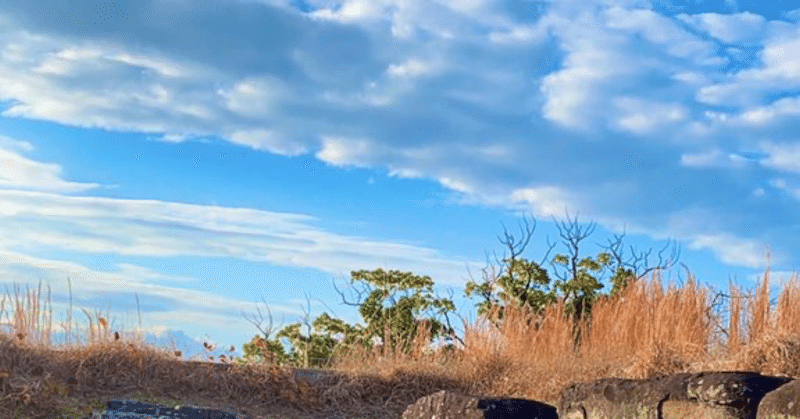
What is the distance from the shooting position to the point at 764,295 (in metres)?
8.04

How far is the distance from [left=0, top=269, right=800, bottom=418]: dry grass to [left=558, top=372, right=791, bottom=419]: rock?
67.2 inches

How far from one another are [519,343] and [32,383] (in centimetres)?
436

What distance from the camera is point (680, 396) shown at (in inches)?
218

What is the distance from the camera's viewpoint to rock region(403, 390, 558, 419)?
18.0 feet

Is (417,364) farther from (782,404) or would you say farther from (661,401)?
(782,404)

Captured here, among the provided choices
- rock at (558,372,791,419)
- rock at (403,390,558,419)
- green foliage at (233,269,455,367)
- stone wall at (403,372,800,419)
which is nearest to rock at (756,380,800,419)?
stone wall at (403,372,800,419)

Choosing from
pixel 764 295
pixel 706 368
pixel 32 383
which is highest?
pixel 764 295

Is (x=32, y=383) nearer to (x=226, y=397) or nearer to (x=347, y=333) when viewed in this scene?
(x=226, y=397)

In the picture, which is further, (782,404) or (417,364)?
(417,364)

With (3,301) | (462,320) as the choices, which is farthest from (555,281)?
(3,301)

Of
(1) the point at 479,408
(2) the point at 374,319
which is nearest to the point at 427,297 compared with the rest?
(2) the point at 374,319

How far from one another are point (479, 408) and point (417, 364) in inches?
147

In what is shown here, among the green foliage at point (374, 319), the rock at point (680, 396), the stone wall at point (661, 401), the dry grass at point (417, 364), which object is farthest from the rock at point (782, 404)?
the green foliage at point (374, 319)

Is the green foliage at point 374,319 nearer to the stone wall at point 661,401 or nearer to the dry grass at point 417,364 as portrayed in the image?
the dry grass at point 417,364
